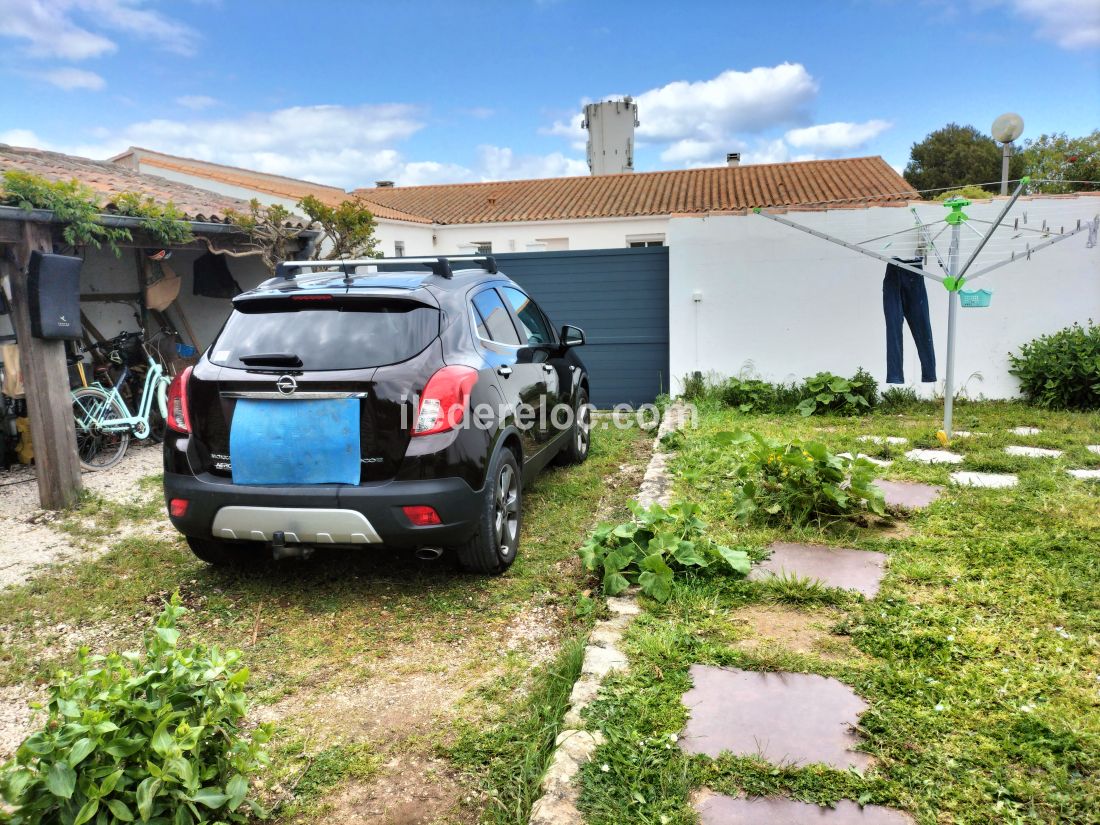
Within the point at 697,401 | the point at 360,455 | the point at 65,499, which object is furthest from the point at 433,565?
the point at 697,401

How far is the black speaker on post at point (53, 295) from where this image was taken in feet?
18.6

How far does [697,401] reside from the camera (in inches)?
346

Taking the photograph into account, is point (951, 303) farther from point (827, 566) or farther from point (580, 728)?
point (580, 728)

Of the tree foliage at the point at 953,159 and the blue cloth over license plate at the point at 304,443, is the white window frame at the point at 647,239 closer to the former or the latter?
the blue cloth over license plate at the point at 304,443

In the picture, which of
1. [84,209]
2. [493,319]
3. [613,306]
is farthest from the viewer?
[613,306]

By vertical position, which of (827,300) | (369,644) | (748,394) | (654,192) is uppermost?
(654,192)

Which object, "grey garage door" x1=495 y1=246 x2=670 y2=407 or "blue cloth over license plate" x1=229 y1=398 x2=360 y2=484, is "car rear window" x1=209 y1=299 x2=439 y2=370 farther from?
"grey garage door" x1=495 y1=246 x2=670 y2=407

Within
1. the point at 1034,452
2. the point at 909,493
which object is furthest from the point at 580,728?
the point at 1034,452

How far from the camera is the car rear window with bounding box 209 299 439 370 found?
12.5 ft

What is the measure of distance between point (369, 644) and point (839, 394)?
6.32m

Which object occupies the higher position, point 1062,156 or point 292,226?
point 1062,156

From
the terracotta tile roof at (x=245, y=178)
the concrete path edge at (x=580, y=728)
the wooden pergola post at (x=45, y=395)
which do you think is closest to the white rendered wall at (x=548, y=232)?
the terracotta tile roof at (x=245, y=178)

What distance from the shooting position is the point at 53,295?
19.0 feet

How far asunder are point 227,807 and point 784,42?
1422 cm
